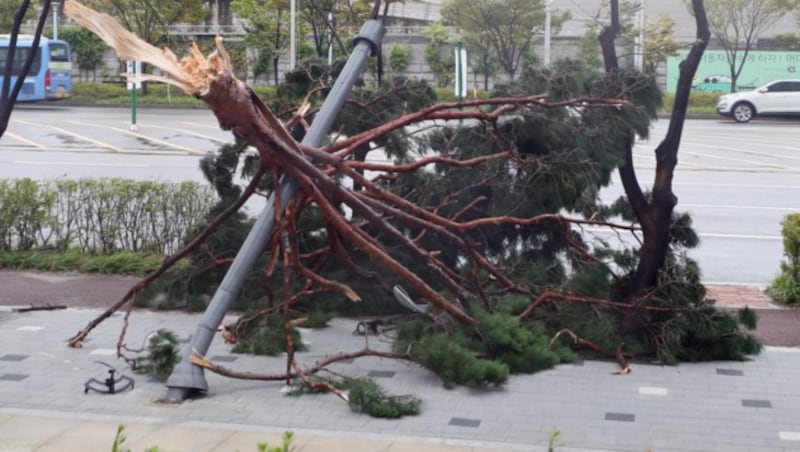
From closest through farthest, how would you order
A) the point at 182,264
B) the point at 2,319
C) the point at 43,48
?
the point at 2,319 < the point at 182,264 < the point at 43,48

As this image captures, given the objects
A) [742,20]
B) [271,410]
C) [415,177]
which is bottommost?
[271,410]

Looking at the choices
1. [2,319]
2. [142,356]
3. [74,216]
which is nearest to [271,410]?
[142,356]

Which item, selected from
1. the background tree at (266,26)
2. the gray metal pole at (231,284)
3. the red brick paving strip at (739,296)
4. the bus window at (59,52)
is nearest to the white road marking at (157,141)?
the background tree at (266,26)

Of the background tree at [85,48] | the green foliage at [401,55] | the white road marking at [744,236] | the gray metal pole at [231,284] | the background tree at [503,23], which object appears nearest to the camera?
the gray metal pole at [231,284]

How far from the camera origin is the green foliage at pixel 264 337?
8.61 metres

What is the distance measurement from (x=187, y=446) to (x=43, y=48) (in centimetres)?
4077

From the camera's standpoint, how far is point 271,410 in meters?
7.32

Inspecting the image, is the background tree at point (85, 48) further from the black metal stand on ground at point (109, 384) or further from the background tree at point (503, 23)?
the black metal stand on ground at point (109, 384)

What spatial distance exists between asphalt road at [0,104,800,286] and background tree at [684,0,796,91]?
528 cm

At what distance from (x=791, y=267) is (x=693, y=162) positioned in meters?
14.4

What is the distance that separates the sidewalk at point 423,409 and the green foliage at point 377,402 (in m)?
0.06

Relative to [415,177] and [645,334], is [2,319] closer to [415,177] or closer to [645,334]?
[415,177]

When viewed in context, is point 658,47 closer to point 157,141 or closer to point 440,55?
point 157,141

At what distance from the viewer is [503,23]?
39031 mm
